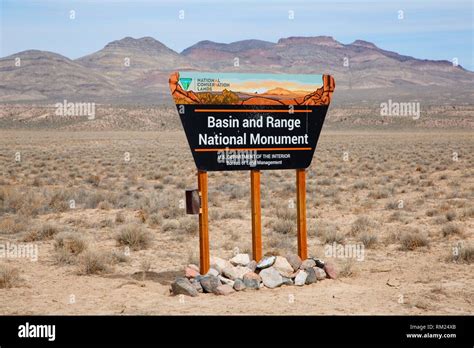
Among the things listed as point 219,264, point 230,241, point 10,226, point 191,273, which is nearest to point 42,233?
point 10,226

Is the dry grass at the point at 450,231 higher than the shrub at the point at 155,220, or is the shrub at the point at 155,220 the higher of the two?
the shrub at the point at 155,220

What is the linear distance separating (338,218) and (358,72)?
600 ft

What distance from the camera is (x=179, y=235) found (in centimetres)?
1427

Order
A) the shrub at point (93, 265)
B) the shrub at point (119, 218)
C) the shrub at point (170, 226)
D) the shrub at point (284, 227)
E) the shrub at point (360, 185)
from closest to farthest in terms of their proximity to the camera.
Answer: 1. the shrub at point (93, 265)
2. the shrub at point (284, 227)
3. the shrub at point (170, 226)
4. the shrub at point (119, 218)
5. the shrub at point (360, 185)

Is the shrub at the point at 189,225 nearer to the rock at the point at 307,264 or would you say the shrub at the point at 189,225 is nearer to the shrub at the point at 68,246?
the shrub at the point at 68,246

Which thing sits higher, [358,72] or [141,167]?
[358,72]

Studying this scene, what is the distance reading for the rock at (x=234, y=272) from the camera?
32.0 feet

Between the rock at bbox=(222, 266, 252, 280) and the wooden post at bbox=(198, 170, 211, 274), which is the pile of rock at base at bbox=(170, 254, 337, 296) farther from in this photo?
the wooden post at bbox=(198, 170, 211, 274)

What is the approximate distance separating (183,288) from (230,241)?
4.57 metres

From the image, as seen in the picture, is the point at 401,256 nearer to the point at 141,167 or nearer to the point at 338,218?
the point at 338,218

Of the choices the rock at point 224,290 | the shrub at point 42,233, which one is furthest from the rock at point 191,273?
the shrub at point 42,233

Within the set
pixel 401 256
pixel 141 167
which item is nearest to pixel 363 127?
pixel 141 167

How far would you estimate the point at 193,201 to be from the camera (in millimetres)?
9578

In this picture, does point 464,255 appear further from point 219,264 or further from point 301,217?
point 219,264
